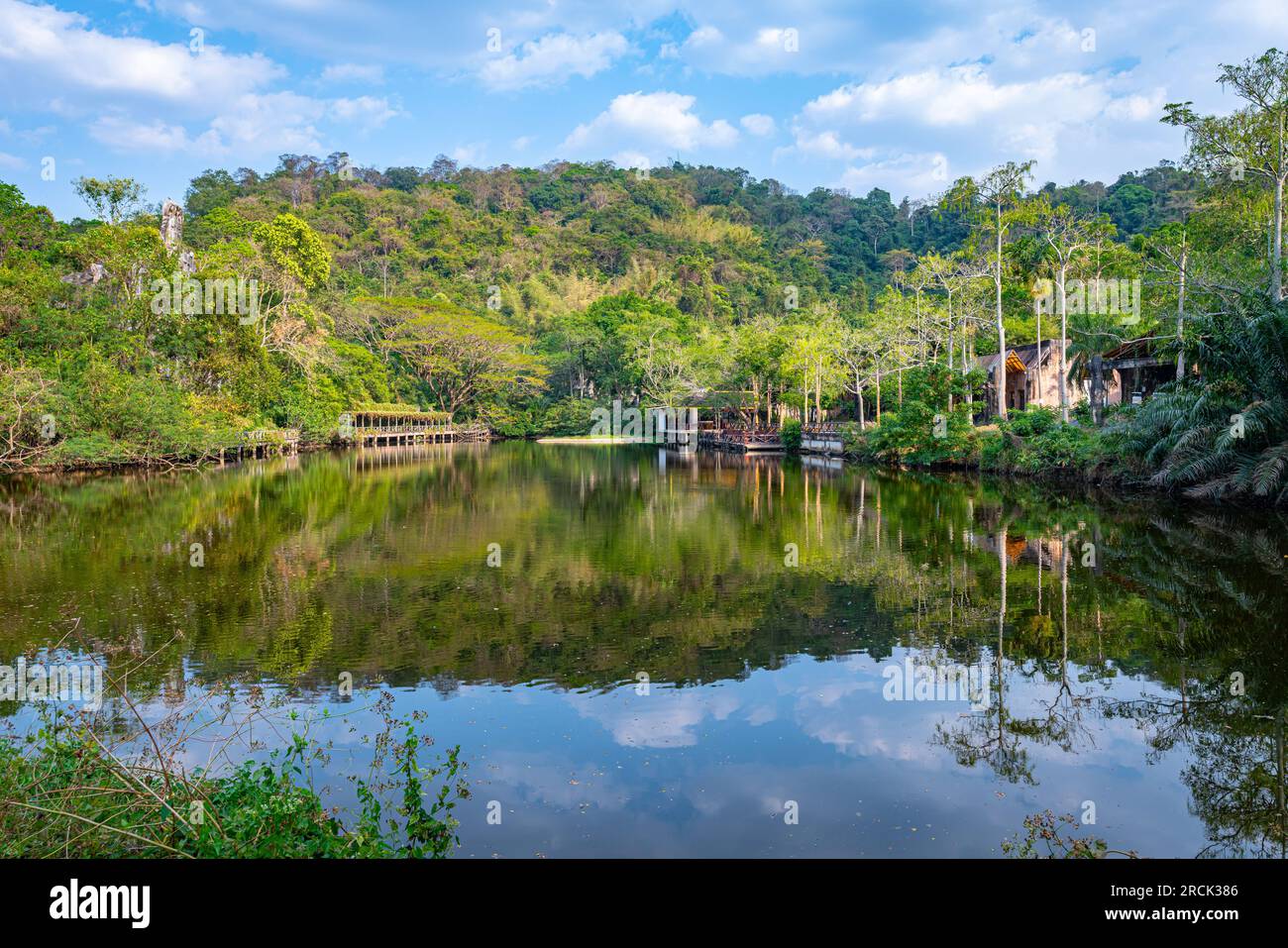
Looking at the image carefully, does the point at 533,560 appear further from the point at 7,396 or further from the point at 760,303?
the point at 760,303

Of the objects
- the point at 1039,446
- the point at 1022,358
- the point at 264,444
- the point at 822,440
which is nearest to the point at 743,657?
the point at 1039,446

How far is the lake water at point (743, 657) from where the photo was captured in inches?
250

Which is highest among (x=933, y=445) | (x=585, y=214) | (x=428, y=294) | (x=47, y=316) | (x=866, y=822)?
(x=585, y=214)

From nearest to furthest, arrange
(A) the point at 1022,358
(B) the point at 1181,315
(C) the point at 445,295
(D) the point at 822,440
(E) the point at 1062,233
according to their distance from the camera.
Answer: (B) the point at 1181,315 → (E) the point at 1062,233 → (D) the point at 822,440 → (A) the point at 1022,358 → (C) the point at 445,295

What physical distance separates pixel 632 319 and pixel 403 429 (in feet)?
75.0

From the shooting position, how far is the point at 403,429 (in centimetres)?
5984

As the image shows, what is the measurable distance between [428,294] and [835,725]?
7277 centimetres

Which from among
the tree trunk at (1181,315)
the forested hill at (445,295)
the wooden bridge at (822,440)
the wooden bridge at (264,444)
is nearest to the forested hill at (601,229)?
the forested hill at (445,295)

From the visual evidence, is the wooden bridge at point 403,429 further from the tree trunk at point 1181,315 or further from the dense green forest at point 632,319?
the tree trunk at point 1181,315

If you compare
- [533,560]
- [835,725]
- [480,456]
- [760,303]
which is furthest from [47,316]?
[760,303]

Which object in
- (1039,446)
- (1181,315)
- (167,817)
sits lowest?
(167,817)

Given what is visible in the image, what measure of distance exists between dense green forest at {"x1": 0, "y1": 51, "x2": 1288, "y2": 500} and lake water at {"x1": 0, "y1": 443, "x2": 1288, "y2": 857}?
16.8ft

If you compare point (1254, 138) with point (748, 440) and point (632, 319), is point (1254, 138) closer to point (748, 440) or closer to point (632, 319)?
point (748, 440)
